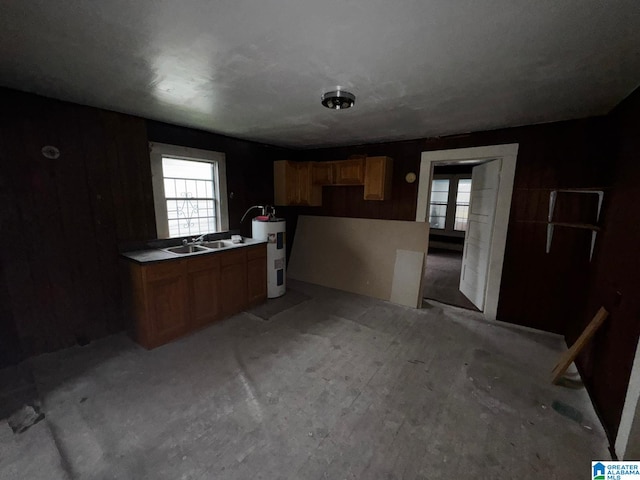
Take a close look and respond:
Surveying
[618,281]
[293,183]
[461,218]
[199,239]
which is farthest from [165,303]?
Result: [461,218]

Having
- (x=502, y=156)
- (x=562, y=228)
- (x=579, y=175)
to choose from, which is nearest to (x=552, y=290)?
(x=562, y=228)

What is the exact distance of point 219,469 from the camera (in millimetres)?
1459

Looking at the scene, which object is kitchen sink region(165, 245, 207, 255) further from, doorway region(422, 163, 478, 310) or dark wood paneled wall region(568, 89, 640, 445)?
doorway region(422, 163, 478, 310)

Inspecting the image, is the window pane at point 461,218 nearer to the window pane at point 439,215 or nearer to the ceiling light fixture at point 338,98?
the window pane at point 439,215

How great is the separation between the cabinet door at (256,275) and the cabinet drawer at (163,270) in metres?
0.92

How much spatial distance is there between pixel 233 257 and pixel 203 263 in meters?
0.41

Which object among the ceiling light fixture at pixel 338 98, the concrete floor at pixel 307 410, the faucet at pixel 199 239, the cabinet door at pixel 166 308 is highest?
the ceiling light fixture at pixel 338 98

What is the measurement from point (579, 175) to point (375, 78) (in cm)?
257

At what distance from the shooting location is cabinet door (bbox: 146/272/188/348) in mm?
2549

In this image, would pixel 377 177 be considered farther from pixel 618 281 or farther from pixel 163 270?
pixel 163 270

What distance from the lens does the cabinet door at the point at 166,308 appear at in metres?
2.55

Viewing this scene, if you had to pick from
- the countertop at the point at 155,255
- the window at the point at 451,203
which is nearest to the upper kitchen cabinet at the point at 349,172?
the countertop at the point at 155,255

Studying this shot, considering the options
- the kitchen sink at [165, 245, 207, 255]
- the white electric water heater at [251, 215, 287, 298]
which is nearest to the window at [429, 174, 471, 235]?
the white electric water heater at [251, 215, 287, 298]

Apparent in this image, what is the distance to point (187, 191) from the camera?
3445mm
